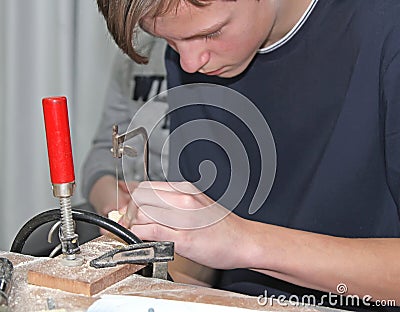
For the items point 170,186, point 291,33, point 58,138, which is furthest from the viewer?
point 291,33

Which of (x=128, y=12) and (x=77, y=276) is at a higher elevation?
(x=128, y=12)

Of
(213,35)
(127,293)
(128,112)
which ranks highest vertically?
(213,35)

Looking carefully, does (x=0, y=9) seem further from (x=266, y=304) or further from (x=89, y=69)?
(x=266, y=304)

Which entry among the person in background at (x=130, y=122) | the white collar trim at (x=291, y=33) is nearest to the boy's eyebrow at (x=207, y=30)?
the white collar trim at (x=291, y=33)

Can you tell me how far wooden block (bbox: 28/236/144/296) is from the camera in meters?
0.78

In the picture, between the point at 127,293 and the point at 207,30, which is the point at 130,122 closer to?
the point at 207,30

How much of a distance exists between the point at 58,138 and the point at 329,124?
21.9 inches

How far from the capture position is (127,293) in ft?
2.58

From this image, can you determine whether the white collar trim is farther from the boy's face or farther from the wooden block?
the wooden block

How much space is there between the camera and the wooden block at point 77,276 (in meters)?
0.78

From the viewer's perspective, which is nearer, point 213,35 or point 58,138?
point 58,138

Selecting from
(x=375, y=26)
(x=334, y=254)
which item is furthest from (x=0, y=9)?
(x=334, y=254)

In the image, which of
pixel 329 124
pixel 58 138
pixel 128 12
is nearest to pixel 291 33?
pixel 329 124

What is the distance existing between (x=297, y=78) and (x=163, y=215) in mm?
429
